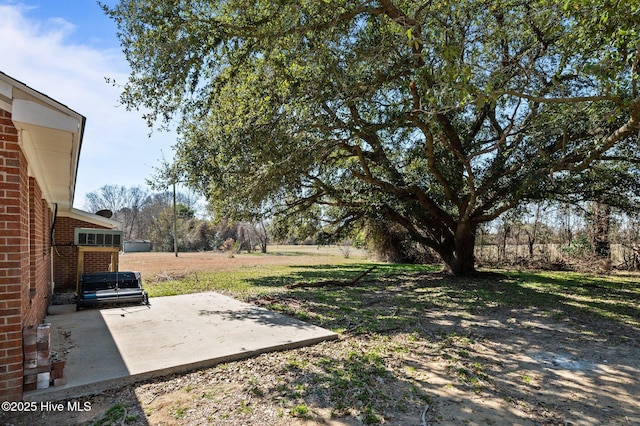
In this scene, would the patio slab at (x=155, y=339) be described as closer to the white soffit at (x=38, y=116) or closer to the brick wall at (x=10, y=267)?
the brick wall at (x=10, y=267)

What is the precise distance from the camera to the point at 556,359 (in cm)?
457

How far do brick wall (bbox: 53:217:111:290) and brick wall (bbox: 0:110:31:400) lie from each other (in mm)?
8107

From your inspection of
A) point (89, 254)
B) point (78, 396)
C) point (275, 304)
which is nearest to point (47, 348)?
point (78, 396)

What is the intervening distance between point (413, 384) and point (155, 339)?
11.6 feet

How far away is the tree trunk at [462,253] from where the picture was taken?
1277cm

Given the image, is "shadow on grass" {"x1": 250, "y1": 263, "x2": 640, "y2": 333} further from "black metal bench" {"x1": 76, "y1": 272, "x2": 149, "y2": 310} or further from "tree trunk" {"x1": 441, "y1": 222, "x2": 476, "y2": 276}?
"black metal bench" {"x1": 76, "y1": 272, "x2": 149, "y2": 310}

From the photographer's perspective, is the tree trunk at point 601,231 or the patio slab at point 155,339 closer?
the patio slab at point 155,339

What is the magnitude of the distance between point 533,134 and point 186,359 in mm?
9578

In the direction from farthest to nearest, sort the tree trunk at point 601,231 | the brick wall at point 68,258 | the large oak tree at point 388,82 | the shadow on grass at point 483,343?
1. the tree trunk at point 601,231
2. the brick wall at point 68,258
3. the large oak tree at point 388,82
4. the shadow on grass at point 483,343

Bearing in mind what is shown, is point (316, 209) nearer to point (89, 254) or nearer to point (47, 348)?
point (89, 254)

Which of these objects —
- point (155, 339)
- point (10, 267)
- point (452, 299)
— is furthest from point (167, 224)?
point (10, 267)

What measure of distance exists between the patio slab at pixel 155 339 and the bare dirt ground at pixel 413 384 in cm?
19

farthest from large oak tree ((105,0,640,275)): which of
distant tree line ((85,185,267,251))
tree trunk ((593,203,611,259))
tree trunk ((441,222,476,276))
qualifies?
distant tree line ((85,185,267,251))

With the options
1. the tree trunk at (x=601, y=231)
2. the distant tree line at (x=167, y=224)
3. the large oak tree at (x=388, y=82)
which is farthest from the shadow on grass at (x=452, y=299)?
the distant tree line at (x=167, y=224)
